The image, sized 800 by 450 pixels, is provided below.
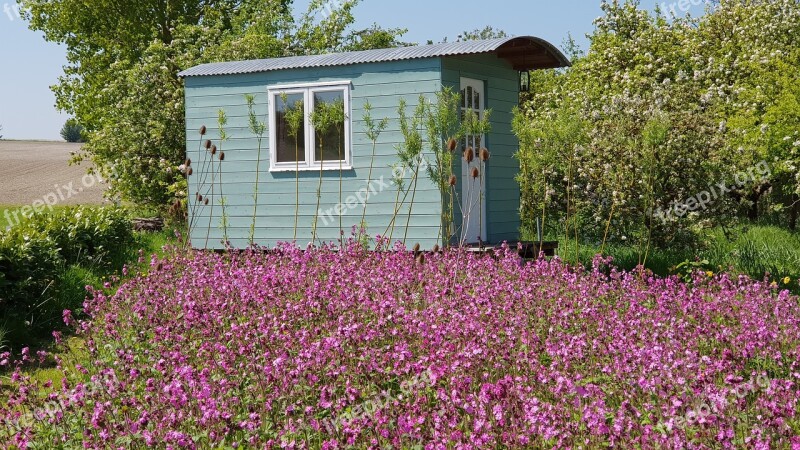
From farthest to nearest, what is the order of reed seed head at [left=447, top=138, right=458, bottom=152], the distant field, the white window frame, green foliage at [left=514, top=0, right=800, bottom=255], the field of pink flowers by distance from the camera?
the distant field → the white window frame → green foliage at [left=514, top=0, right=800, bottom=255] → reed seed head at [left=447, top=138, right=458, bottom=152] → the field of pink flowers

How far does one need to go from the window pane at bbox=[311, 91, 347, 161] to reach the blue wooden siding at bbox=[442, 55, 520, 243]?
197 cm

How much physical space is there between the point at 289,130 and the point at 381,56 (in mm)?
1915

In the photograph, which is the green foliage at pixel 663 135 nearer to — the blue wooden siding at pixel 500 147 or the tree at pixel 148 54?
the blue wooden siding at pixel 500 147

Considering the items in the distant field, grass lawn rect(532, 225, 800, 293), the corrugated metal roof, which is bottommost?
grass lawn rect(532, 225, 800, 293)

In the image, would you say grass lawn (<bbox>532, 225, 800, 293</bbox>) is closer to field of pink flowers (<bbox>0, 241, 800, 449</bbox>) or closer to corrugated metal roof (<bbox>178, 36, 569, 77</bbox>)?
corrugated metal roof (<bbox>178, 36, 569, 77</bbox>)

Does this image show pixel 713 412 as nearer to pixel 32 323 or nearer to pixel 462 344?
pixel 462 344

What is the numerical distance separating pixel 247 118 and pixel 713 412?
34.7 feet

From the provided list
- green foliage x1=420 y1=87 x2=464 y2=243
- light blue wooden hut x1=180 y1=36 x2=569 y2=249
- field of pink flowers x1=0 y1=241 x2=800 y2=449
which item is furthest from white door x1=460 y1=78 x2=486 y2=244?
field of pink flowers x1=0 y1=241 x2=800 y2=449

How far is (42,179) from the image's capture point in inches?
1516

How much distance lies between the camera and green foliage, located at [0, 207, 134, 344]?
8.89m

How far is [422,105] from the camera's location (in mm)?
11375

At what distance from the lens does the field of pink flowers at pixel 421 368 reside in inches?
173

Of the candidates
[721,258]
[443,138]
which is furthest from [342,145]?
[721,258]

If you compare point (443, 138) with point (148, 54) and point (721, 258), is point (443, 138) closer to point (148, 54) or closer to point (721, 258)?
point (721, 258)
